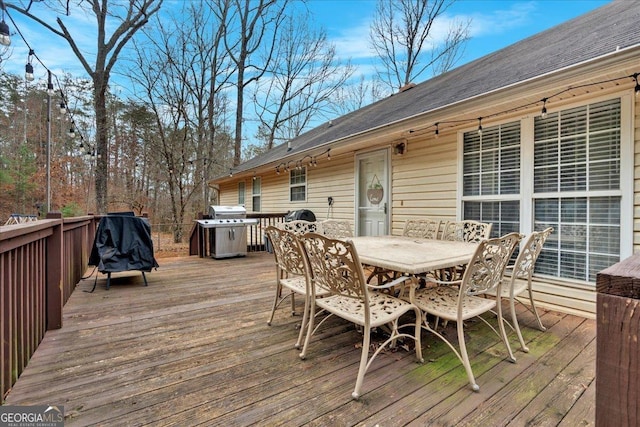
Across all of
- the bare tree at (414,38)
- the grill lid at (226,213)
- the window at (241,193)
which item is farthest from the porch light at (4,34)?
the bare tree at (414,38)

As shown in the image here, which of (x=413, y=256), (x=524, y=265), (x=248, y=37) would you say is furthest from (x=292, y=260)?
(x=248, y=37)

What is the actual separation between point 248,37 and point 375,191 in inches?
419

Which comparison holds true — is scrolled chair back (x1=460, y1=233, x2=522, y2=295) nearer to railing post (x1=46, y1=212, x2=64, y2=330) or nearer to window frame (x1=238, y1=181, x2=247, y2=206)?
railing post (x1=46, y1=212, x2=64, y2=330)

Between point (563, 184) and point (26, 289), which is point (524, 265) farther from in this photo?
point (26, 289)

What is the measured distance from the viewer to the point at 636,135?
2.77 metres

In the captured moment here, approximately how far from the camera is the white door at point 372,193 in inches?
218

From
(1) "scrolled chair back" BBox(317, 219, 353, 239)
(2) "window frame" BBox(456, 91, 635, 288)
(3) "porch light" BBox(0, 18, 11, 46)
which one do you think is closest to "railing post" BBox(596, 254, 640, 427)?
(2) "window frame" BBox(456, 91, 635, 288)

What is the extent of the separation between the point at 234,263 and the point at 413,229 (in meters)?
3.44

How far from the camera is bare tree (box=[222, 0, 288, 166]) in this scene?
40.8 feet

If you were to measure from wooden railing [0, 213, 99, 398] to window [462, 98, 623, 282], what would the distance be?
4560mm

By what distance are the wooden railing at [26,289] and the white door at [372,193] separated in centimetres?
455

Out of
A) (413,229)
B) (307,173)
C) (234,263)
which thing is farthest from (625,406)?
(307,173)

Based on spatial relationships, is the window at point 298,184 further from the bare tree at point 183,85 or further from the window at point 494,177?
the bare tree at point 183,85

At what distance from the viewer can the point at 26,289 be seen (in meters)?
2.08
